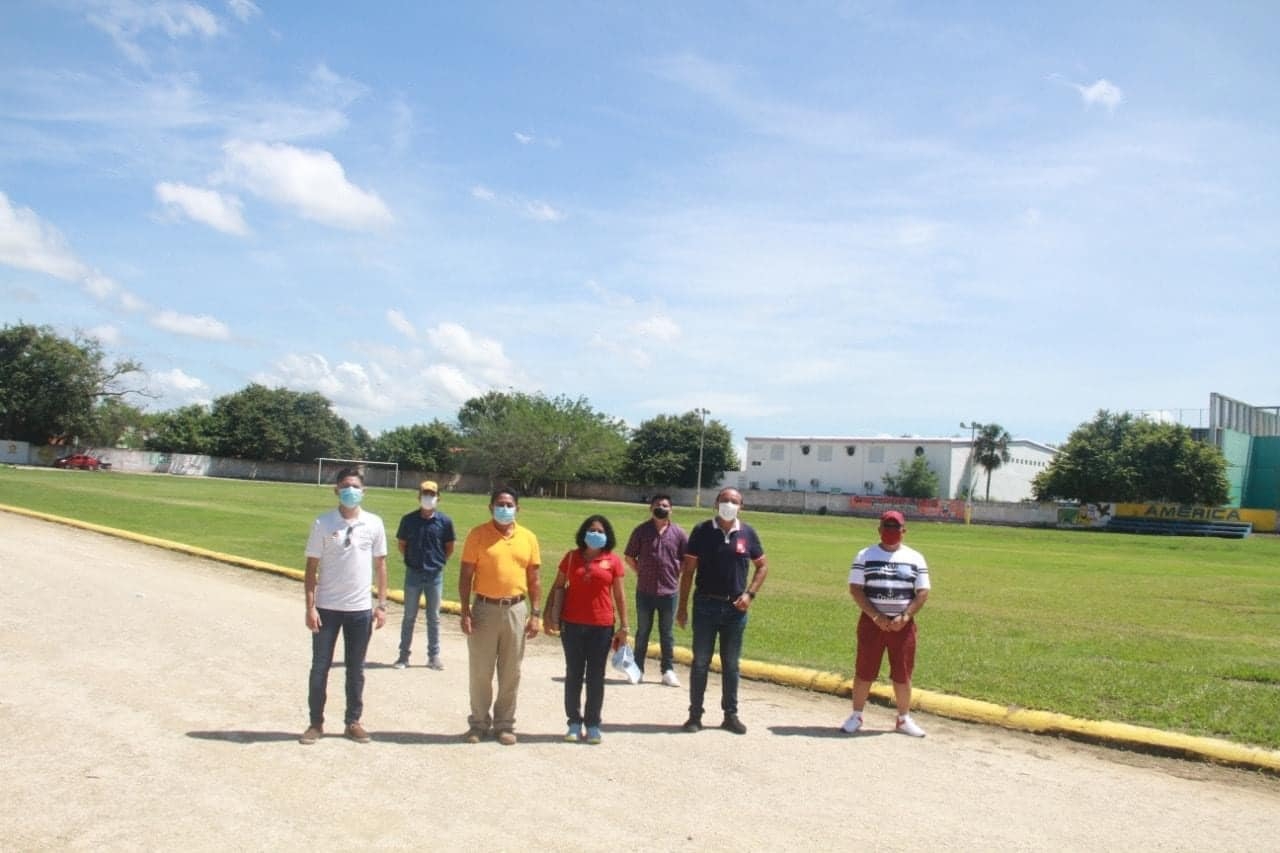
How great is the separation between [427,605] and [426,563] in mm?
436

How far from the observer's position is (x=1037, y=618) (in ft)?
53.9

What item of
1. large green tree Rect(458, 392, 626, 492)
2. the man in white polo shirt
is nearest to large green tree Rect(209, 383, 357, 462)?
large green tree Rect(458, 392, 626, 492)

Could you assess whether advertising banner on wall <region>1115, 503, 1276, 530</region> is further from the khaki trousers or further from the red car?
the red car

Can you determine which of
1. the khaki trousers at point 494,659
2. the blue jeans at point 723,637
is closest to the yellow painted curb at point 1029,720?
the blue jeans at point 723,637

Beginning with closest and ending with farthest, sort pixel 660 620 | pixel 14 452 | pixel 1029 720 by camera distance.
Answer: pixel 1029 720 → pixel 660 620 → pixel 14 452

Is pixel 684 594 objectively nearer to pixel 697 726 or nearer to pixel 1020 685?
pixel 697 726

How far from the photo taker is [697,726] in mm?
8062

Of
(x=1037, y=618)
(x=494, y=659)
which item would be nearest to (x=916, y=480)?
(x=1037, y=618)

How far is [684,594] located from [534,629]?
1.51m

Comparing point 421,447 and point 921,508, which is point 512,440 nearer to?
point 421,447

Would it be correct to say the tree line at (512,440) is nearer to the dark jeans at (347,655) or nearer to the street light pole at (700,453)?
the street light pole at (700,453)

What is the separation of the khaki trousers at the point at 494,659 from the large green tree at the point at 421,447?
326ft

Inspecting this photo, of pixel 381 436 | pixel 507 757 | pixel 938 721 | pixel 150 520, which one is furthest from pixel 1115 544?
pixel 381 436

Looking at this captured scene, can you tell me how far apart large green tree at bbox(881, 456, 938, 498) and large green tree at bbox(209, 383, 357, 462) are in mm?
56106
